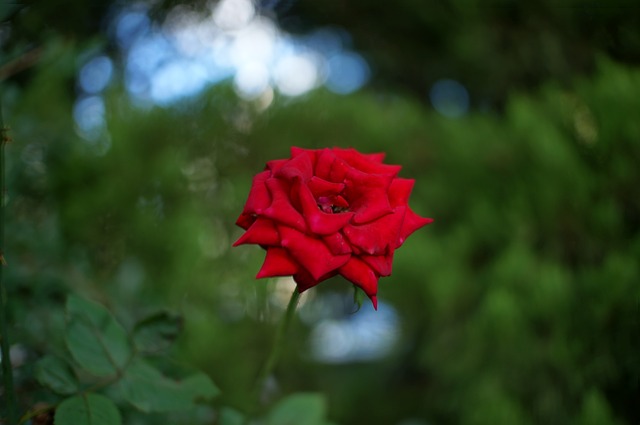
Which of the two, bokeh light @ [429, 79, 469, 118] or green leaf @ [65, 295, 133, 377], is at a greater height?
green leaf @ [65, 295, 133, 377]

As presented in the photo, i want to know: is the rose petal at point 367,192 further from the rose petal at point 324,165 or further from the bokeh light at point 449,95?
the bokeh light at point 449,95

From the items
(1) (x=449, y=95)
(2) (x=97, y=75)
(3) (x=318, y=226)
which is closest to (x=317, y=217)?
(3) (x=318, y=226)

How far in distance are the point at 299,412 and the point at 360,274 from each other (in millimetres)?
252

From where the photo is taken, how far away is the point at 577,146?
1185mm

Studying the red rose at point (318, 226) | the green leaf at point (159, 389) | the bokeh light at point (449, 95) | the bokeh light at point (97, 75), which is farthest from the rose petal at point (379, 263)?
the bokeh light at point (449, 95)

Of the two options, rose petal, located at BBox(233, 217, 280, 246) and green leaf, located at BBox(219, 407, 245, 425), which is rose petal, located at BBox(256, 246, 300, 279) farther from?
green leaf, located at BBox(219, 407, 245, 425)

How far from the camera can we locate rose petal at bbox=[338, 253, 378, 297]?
13.5 inches

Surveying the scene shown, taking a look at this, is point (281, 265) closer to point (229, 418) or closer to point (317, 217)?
point (317, 217)

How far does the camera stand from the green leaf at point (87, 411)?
36 centimetres

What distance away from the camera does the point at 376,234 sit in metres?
0.35

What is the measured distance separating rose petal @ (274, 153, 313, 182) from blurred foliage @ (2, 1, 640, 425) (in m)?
0.25

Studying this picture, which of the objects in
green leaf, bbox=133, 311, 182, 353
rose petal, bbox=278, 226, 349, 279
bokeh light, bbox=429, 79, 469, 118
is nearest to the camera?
rose petal, bbox=278, 226, 349, 279

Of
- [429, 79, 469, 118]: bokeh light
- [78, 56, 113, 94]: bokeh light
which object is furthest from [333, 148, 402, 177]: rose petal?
[429, 79, 469, 118]: bokeh light

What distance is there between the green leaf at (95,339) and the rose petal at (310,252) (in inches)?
6.4
